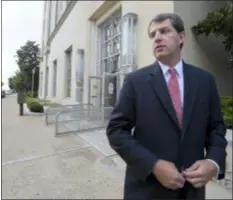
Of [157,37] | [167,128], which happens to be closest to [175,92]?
[167,128]

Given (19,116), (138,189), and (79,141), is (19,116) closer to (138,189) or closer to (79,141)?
(79,141)

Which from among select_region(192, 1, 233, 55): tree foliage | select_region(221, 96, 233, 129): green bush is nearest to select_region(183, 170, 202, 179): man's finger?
select_region(221, 96, 233, 129): green bush

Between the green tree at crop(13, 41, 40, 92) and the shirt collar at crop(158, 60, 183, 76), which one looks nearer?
the shirt collar at crop(158, 60, 183, 76)

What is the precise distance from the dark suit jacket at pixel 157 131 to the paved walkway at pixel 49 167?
850 millimetres

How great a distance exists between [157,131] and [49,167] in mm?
1905

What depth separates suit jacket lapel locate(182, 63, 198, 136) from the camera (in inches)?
52.6

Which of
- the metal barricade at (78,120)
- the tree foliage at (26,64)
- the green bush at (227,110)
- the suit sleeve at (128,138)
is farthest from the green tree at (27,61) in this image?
the green bush at (227,110)

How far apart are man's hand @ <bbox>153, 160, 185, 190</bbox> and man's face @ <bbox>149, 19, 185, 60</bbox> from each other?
1.80 feet

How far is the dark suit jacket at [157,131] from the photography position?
1325mm

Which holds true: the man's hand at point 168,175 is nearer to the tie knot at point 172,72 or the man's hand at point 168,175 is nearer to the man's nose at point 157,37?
the tie knot at point 172,72

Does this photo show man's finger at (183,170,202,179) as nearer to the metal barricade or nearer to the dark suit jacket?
the dark suit jacket

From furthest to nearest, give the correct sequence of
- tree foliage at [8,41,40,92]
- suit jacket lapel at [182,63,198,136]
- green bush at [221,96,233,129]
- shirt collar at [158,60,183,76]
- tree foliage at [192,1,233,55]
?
1. tree foliage at [192,1,233,55]
2. green bush at [221,96,233,129]
3. tree foliage at [8,41,40,92]
4. shirt collar at [158,60,183,76]
5. suit jacket lapel at [182,63,198,136]

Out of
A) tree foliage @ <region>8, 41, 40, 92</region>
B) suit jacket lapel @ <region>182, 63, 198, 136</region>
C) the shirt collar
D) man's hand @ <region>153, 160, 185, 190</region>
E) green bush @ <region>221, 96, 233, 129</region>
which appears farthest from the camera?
green bush @ <region>221, 96, 233, 129</region>

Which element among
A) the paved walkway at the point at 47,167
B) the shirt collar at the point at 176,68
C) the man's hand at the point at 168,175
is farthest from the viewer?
the paved walkway at the point at 47,167
